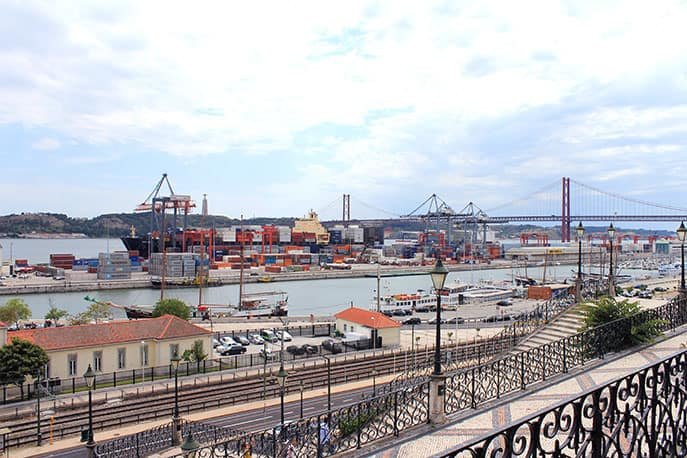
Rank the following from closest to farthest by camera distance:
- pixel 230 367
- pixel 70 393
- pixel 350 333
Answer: pixel 70 393
pixel 230 367
pixel 350 333

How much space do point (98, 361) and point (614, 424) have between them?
14.5 meters

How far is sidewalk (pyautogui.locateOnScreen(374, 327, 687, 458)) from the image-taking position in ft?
13.2

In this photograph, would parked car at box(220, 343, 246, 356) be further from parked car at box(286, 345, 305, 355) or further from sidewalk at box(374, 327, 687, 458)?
sidewalk at box(374, 327, 687, 458)

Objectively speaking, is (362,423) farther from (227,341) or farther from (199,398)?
(227,341)

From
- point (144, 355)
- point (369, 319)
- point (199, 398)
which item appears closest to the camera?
point (199, 398)

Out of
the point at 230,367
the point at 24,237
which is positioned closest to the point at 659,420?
the point at 230,367

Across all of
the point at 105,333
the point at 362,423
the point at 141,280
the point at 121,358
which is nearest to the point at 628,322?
the point at 362,423

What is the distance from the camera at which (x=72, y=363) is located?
1376cm

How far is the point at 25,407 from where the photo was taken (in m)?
12.0

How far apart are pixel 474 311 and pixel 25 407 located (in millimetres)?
24407

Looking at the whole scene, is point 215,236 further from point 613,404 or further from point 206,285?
point 613,404

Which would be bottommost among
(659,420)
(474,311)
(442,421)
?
(474,311)

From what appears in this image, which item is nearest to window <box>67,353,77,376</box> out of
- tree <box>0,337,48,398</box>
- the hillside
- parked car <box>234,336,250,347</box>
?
tree <box>0,337,48,398</box>

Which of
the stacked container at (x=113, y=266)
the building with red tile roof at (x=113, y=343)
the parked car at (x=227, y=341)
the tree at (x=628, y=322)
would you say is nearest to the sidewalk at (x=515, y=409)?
the tree at (x=628, y=322)
